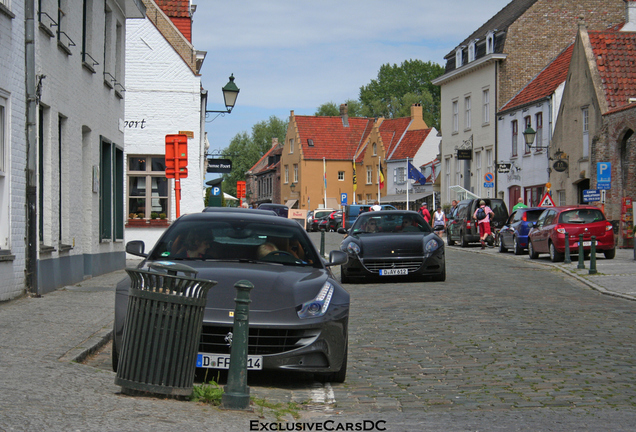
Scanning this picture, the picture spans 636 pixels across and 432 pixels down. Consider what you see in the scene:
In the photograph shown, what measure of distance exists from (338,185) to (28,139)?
79.3 metres

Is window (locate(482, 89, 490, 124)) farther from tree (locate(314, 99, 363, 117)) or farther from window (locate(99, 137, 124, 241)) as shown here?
tree (locate(314, 99, 363, 117))

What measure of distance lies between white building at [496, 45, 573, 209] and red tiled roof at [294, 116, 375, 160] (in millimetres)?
43531

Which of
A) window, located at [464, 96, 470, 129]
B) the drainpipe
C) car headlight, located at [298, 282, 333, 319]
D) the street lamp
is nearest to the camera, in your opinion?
car headlight, located at [298, 282, 333, 319]

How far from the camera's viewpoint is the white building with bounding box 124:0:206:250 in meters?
28.4

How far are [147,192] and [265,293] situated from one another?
866 inches

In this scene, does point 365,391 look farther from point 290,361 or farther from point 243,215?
point 243,215

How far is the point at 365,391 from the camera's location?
6.89 m

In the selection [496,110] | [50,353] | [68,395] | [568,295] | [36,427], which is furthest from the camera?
[496,110]

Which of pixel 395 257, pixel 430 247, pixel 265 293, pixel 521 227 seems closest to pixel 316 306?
pixel 265 293

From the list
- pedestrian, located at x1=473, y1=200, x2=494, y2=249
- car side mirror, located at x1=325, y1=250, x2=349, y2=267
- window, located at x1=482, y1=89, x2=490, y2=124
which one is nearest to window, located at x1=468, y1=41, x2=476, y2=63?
window, located at x1=482, y1=89, x2=490, y2=124

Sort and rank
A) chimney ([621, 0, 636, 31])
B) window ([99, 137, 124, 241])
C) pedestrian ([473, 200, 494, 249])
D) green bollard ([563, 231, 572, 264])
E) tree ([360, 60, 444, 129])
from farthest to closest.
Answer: tree ([360, 60, 444, 129]), chimney ([621, 0, 636, 31]), pedestrian ([473, 200, 494, 249]), green bollard ([563, 231, 572, 264]), window ([99, 137, 124, 241])

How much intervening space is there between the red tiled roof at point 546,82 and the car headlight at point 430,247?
1082 inches

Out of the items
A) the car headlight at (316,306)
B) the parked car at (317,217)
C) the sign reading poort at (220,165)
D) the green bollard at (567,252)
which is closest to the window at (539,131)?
the green bollard at (567,252)

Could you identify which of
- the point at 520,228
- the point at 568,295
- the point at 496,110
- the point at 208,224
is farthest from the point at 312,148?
the point at 208,224
